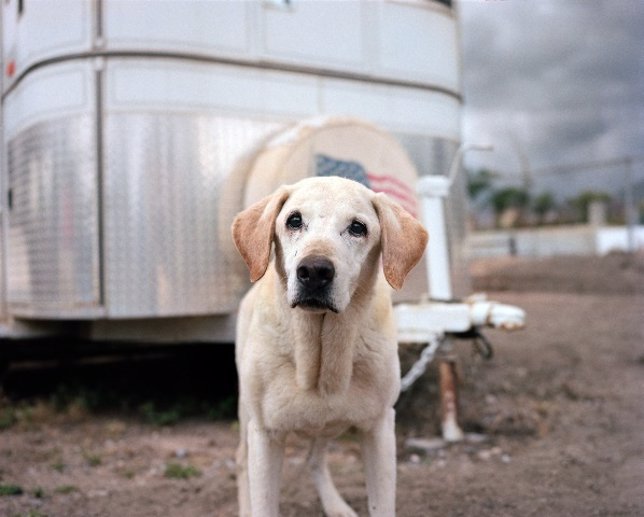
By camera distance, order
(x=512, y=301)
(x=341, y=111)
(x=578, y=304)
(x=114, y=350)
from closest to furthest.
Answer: (x=341, y=111) → (x=114, y=350) → (x=578, y=304) → (x=512, y=301)

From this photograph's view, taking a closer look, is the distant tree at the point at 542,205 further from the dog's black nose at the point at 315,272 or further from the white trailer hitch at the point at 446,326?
the dog's black nose at the point at 315,272

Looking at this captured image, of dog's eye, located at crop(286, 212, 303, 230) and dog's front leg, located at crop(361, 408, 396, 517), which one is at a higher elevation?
dog's eye, located at crop(286, 212, 303, 230)

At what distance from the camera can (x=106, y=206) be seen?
4.24m

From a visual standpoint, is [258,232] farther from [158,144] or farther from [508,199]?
[508,199]

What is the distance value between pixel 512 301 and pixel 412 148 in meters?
6.25

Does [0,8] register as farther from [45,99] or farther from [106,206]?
[106,206]

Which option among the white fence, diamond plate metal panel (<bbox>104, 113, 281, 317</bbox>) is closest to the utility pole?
the white fence

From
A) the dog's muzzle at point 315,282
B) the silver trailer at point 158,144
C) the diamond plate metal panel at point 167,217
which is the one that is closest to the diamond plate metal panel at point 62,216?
the silver trailer at point 158,144

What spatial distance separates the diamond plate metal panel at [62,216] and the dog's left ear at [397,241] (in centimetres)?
252

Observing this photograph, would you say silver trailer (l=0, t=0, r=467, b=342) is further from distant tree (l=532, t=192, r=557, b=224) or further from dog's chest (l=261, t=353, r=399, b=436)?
distant tree (l=532, t=192, r=557, b=224)

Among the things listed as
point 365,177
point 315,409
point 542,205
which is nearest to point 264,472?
point 315,409

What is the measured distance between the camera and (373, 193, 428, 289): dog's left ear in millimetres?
2287

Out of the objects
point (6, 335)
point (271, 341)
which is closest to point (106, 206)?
point (6, 335)

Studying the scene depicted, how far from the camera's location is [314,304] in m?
2.11
